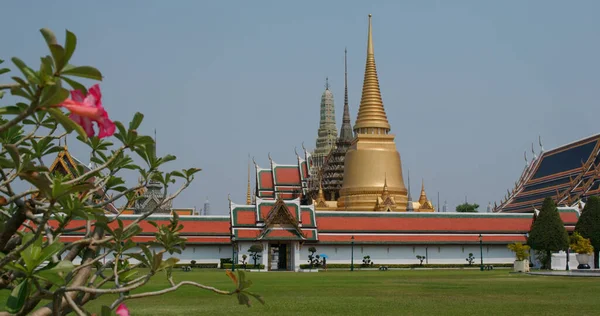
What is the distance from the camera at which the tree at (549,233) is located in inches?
1346

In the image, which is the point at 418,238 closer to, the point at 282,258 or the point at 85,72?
the point at 282,258

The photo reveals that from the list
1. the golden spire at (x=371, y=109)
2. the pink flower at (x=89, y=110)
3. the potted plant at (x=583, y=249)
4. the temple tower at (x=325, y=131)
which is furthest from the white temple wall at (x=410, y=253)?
the pink flower at (x=89, y=110)

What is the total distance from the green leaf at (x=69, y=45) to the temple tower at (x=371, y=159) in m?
51.5

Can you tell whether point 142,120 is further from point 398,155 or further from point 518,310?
point 398,155

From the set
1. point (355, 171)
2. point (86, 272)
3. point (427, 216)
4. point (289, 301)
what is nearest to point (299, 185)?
point (355, 171)

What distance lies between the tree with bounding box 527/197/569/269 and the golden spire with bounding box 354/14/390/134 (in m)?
21.3

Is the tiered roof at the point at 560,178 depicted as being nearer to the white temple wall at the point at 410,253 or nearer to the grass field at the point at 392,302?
the white temple wall at the point at 410,253

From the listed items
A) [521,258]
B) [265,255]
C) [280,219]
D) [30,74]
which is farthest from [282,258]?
[30,74]

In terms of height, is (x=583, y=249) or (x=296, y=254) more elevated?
(x=583, y=249)

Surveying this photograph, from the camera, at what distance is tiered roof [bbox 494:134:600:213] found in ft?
161

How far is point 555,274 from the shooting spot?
90.0 feet

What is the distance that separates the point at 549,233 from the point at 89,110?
3450cm

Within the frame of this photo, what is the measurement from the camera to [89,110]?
232 centimetres

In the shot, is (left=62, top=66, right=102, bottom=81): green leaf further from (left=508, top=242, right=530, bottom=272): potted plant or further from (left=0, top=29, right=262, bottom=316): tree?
(left=508, top=242, right=530, bottom=272): potted plant
